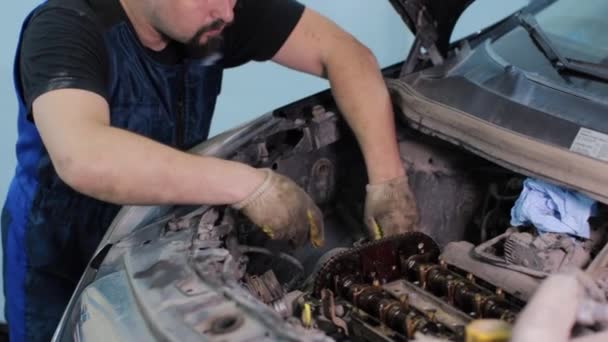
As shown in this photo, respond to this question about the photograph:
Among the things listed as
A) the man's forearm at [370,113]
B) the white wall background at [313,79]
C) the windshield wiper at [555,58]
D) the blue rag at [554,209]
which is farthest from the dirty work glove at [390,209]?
the white wall background at [313,79]

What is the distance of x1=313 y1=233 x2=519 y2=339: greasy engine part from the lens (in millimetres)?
1175

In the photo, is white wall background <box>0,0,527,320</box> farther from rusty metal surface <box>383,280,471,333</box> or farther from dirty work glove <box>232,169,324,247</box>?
rusty metal surface <box>383,280,471,333</box>

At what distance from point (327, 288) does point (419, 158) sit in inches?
20.3

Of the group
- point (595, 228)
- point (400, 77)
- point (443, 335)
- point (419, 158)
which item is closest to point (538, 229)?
point (595, 228)

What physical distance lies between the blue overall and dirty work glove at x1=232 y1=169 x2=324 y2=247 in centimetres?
44

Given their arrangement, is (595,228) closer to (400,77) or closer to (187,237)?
(400,77)

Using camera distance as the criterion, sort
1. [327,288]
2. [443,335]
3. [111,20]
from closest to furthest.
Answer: [443,335] → [327,288] → [111,20]

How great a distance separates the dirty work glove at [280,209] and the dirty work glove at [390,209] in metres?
0.18

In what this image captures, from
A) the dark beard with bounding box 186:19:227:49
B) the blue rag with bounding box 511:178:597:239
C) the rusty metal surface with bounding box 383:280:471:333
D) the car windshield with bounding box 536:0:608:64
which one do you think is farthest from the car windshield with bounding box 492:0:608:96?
the dark beard with bounding box 186:19:227:49

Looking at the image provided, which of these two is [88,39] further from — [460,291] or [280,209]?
[460,291]

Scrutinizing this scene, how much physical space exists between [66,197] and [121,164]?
47cm

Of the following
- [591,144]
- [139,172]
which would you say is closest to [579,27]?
[591,144]

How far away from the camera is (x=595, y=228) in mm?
1335

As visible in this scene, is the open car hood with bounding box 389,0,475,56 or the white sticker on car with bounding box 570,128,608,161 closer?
the white sticker on car with bounding box 570,128,608,161
